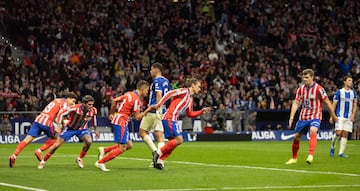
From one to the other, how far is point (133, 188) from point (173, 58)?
89.2ft

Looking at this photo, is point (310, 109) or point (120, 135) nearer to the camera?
point (120, 135)

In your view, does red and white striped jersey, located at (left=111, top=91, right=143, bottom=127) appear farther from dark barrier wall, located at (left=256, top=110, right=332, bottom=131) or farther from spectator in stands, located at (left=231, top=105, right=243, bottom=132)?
dark barrier wall, located at (left=256, top=110, right=332, bottom=131)

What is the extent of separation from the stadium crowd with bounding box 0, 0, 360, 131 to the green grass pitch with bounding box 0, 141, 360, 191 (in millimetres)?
13332

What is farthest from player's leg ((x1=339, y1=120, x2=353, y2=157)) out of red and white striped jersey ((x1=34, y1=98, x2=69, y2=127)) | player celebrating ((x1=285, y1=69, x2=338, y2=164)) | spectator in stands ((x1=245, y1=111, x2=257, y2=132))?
spectator in stands ((x1=245, y1=111, x2=257, y2=132))

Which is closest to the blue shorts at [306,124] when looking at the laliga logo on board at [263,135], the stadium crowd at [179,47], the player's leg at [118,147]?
the player's leg at [118,147]

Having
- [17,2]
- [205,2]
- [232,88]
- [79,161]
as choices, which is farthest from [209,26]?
[79,161]

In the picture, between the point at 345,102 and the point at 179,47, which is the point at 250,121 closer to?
the point at 179,47

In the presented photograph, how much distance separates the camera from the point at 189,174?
17125 mm

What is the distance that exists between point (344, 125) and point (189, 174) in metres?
8.68

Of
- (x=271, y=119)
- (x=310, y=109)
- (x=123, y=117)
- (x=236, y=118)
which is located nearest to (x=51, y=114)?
(x=123, y=117)

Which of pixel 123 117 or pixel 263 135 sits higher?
pixel 123 117

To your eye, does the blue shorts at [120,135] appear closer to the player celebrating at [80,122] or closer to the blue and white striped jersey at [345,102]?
the player celebrating at [80,122]

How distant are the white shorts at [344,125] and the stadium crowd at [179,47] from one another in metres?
13.1

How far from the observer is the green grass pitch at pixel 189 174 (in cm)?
1447
